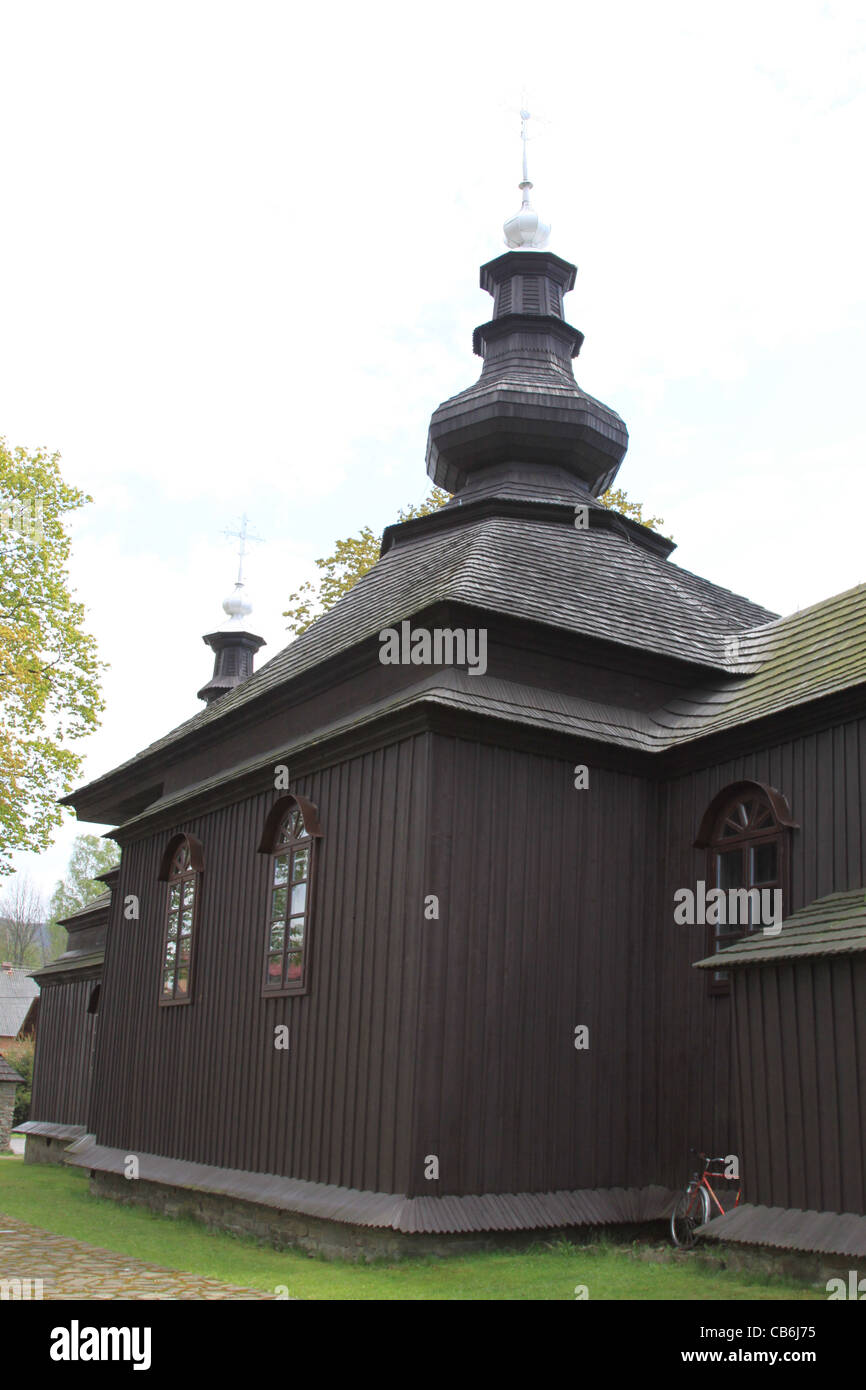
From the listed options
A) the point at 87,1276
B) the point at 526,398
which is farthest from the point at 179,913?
the point at 526,398

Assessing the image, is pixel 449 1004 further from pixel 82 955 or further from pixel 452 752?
pixel 82 955

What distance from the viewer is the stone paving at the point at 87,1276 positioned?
24.7ft

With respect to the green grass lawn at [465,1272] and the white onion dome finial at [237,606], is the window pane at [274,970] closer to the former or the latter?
the green grass lawn at [465,1272]

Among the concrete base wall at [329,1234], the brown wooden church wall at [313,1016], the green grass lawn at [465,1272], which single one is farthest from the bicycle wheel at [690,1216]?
the brown wooden church wall at [313,1016]

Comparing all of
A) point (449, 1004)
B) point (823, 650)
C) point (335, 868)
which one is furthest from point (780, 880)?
point (335, 868)

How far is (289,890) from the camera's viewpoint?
11.9 meters

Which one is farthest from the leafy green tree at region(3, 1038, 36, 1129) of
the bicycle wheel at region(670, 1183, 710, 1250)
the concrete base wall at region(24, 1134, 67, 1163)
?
the bicycle wheel at region(670, 1183, 710, 1250)

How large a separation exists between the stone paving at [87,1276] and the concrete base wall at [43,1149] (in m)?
13.0

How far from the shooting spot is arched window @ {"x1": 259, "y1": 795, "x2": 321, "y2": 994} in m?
11.4

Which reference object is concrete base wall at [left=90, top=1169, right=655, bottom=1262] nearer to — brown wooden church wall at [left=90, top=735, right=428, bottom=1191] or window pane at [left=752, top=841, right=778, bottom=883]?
brown wooden church wall at [left=90, top=735, right=428, bottom=1191]

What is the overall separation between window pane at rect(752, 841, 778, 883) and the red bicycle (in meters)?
2.18

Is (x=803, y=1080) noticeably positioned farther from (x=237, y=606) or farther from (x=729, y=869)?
(x=237, y=606)

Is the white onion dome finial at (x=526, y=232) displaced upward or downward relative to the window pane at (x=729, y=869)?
upward

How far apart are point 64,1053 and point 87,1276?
53.9ft
